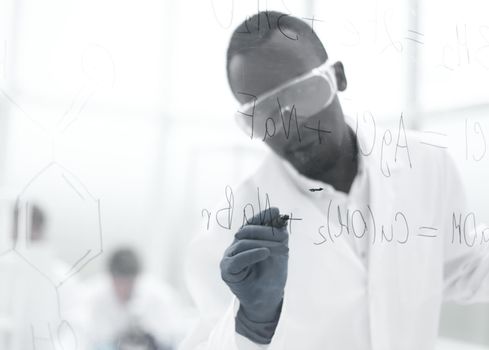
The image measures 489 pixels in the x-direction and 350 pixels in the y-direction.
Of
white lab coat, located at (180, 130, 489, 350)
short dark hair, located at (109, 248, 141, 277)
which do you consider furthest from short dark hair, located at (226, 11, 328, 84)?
short dark hair, located at (109, 248, 141, 277)

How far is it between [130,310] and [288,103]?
13.0 inches

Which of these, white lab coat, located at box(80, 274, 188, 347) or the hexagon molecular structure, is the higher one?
the hexagon molecular structure

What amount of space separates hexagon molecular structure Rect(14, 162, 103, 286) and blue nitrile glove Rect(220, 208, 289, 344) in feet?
0.57

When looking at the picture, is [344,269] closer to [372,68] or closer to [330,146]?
[330,146]

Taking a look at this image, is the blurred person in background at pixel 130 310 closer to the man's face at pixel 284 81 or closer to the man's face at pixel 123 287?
the man's face at pixel 123 287

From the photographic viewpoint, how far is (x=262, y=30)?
28.9 inches

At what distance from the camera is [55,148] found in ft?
2.39

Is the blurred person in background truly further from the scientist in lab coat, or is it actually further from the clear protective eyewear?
the clear protective eyewear

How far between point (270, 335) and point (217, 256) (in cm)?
12

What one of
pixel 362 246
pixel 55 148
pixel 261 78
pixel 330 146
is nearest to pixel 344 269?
pixel 362 246

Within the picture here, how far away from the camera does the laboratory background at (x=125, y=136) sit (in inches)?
28.5

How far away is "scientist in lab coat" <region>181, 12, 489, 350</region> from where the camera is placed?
28.3 inches

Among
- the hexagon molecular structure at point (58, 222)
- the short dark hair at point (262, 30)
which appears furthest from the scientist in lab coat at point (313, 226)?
the hexagon molecular structure at point (58, 222)

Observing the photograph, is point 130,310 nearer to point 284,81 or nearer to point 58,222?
point 58,222
